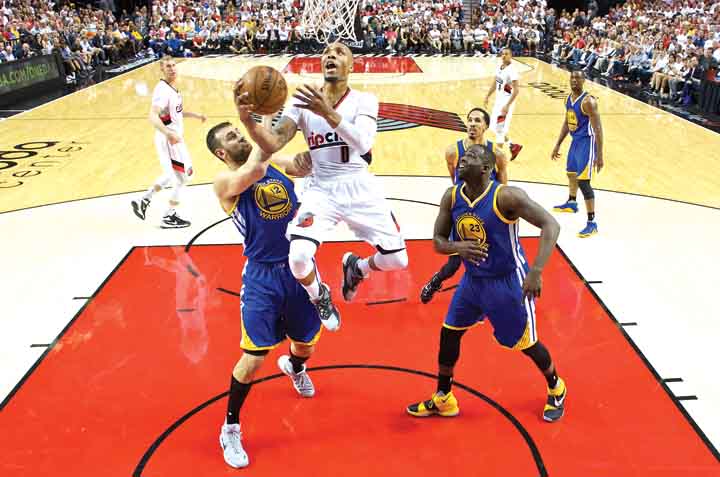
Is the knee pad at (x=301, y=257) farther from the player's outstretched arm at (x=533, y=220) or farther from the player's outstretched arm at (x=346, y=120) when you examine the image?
the player's outstretched arm at (x=533, y=220)

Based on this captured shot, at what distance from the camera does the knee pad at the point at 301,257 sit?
343 cm

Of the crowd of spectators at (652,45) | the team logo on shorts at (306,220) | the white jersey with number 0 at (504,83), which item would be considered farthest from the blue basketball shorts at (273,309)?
the crowd of spectators at (652,45)

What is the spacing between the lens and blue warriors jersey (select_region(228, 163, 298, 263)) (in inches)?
131

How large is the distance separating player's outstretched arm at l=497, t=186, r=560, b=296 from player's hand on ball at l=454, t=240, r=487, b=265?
21cm

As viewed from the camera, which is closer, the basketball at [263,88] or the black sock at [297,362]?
the basketball at [263,88]

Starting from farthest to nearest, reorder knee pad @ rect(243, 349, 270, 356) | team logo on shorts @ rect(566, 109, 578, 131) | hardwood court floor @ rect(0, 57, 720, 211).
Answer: hardwood court floor @ rect(0, 57, 720, 211) < team logo on shorts @ rect(566, 109, 578, 131) < knee pad @ rect(243, 349, 270, 356)

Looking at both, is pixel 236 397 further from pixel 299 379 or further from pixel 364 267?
pixel 364 267

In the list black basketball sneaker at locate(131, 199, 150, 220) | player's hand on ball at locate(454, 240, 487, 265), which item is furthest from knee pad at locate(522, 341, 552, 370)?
black basketball sneaker at locate(131, 199, 150, 220)

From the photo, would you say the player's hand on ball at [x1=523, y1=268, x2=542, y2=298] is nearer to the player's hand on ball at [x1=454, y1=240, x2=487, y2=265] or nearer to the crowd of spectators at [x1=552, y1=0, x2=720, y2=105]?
the player's hand on ball at [x1=454, y1=240, x2=487, y2=265]

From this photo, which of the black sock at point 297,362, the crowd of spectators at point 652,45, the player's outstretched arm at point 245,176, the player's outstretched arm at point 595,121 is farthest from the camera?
the crowd of spectators at point 652,45

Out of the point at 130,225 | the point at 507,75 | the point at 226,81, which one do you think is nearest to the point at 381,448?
the point at 130,225

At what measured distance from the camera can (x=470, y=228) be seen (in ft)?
11.1

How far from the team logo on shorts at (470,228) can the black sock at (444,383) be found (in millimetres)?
828

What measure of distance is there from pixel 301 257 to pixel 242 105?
3.01ft
